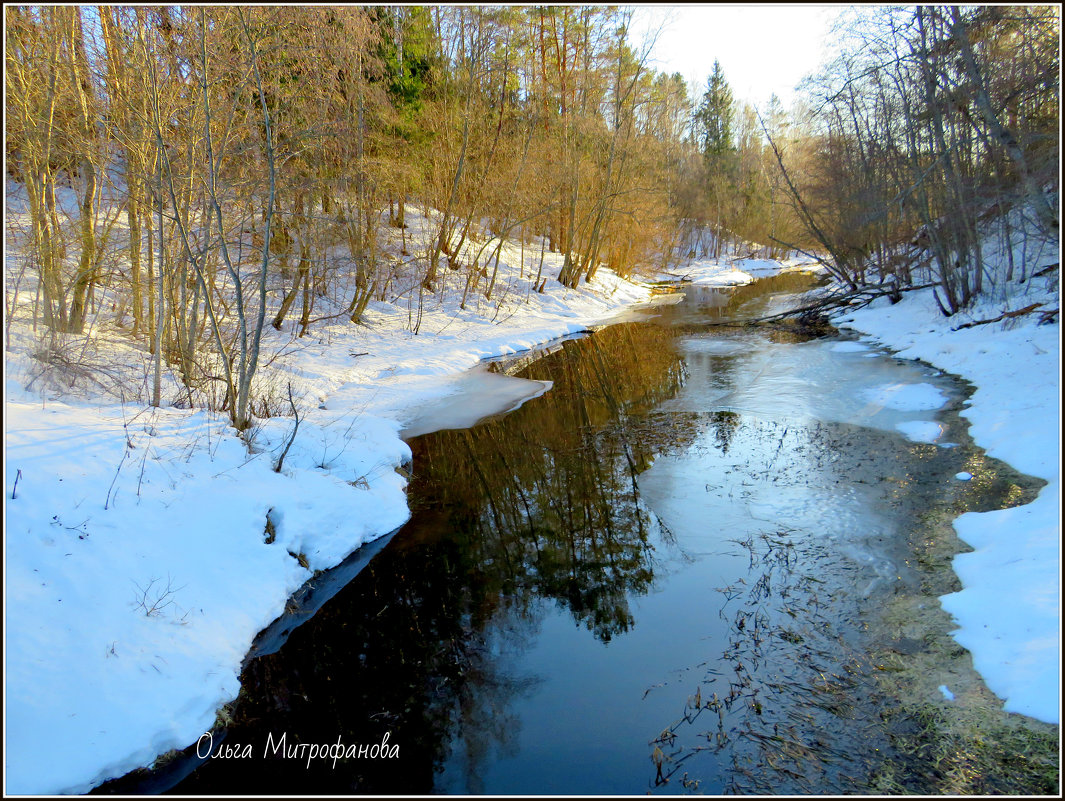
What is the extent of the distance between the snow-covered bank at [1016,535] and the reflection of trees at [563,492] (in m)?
2.86

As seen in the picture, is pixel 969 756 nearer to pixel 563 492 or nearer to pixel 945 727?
pixel 945 727

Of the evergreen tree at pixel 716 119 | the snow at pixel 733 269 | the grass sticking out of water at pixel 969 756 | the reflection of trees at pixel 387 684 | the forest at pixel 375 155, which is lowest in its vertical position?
the reflection of trees at pixel 387 684

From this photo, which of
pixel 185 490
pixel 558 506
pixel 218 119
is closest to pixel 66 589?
pixel 185 490

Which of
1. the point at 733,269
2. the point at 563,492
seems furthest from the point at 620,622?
the point at 733,269

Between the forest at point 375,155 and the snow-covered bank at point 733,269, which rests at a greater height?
the forest at point 375,155

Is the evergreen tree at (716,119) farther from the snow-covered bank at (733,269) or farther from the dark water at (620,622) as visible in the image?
the dark water at (620,622)

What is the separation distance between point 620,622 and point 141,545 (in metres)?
4.42

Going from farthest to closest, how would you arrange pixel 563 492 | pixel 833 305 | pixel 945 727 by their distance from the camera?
pixel 833 305, pixel 563 492, pixel 945 727

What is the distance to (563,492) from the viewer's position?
28.9 ft

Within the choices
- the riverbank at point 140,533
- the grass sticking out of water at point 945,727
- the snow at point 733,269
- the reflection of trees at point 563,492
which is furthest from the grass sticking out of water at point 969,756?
the snow at point 733,269

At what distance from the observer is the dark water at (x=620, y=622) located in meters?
4.31

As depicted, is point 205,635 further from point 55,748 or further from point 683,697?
point 683,697

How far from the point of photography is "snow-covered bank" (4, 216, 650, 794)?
4.27 m

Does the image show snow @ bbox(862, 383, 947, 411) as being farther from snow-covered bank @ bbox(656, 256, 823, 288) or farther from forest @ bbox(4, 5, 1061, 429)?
snow-covered bank @ bbox(656, 256, 823, 288)
